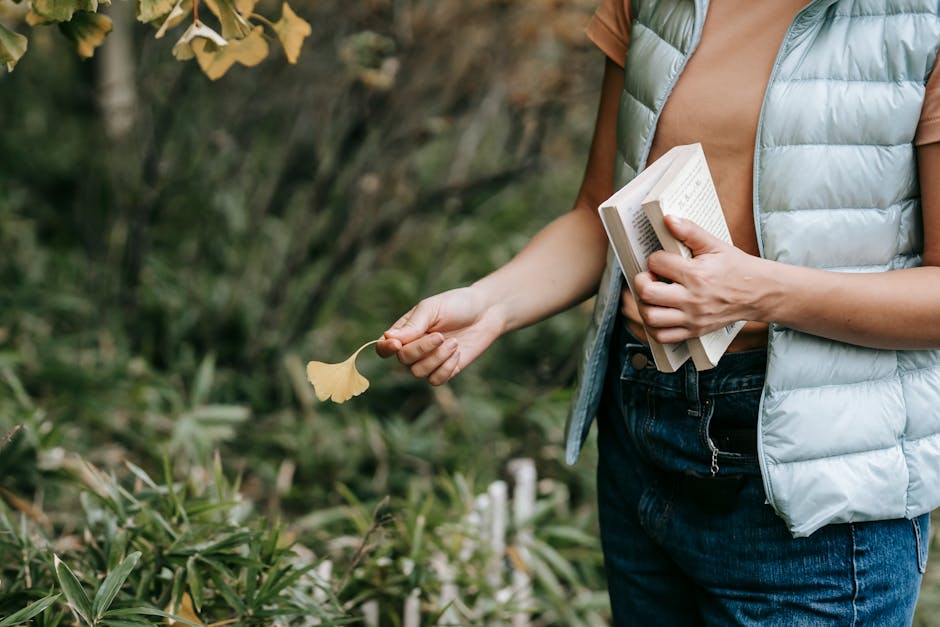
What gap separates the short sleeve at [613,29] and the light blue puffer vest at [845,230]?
0.21 m

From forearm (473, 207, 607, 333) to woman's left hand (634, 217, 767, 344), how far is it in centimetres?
34

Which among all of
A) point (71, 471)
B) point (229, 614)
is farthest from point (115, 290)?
point (229, 614)

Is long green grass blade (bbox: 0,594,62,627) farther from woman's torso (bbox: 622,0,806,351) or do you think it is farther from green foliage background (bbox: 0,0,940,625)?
woman's torso (bbox: 622,0,806,351)

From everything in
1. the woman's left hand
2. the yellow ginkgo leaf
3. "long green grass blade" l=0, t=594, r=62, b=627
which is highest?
the woman's left hand

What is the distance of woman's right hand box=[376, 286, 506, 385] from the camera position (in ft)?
4.20

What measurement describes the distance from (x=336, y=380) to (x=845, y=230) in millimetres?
716

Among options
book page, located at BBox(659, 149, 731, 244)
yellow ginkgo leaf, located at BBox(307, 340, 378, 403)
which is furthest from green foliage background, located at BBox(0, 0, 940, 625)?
book page, located at BBox(659, 149, 731, 244)

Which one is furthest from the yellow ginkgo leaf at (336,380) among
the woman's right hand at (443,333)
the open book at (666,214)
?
the open book at (666,214)

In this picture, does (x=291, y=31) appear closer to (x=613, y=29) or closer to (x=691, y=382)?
(x=613, y=29)

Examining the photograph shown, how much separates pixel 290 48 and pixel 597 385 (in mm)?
736

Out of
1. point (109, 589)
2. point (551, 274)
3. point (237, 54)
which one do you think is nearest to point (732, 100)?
point (551, 274)

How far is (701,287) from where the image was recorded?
113cm

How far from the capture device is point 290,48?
1.49 metres

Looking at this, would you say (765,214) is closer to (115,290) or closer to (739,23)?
(739,23)
